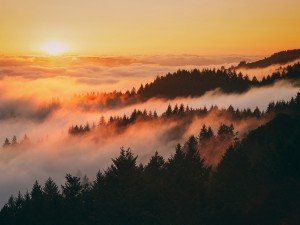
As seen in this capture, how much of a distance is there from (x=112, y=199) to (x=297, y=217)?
16568 millimetres

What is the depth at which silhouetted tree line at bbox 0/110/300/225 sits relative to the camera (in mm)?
39781

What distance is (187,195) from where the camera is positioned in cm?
4103

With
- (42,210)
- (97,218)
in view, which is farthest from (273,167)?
(42,210)

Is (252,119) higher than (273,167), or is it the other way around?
(273,167)

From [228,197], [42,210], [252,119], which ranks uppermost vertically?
[228,197]

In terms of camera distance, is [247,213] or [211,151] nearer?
[247,213]

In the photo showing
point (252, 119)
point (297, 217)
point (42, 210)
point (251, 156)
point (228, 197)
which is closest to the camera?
point (297, 217)

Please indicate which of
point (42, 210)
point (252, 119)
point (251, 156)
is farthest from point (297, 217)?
point (252, 119)

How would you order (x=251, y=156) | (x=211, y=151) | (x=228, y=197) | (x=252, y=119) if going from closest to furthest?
1. (x=228, y=197)
2. (x=251, y=156)
3. (x=211, y=151)
4. (x=252, y=119)

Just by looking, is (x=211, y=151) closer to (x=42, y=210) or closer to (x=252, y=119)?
(x=252, y=119)

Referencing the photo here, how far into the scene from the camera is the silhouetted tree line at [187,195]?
131 ft

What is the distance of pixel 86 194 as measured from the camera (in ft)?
151

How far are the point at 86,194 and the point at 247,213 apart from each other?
659 inches

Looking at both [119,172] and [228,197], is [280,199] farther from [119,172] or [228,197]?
[119,172]
